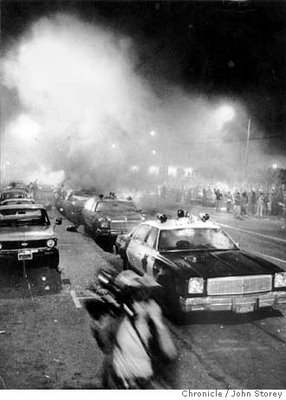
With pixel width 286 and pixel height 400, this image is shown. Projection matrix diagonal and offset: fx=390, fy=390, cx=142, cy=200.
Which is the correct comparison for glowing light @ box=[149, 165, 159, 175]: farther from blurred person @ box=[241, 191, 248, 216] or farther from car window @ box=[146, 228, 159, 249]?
car window @ box=[146, 228, 159, 249]

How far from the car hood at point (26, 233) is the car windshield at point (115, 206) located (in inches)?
143

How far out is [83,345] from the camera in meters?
4.70

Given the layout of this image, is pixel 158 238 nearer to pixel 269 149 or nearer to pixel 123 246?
pixel 123 246

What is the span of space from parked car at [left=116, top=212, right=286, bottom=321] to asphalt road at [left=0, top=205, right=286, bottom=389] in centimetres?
37

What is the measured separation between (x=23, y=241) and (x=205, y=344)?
4715 millimetres

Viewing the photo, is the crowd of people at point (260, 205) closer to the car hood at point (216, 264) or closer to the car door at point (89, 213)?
the car door at point (89, 213)

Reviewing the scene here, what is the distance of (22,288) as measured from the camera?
7.27 m

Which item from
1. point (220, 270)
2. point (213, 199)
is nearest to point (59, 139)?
point (213, 199)

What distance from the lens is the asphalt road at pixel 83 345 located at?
153 inches

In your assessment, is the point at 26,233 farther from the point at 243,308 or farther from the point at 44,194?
the point at 44,194

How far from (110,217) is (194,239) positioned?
518 centimetres

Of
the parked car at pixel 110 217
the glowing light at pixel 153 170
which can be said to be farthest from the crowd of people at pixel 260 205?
the glowing light at pixel 153 170

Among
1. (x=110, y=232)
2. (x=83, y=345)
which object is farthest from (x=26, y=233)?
(x=83, y=345)

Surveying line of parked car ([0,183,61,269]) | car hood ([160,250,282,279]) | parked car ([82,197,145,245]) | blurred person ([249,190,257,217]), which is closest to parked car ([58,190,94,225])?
parked car ([82,197,145,245])
